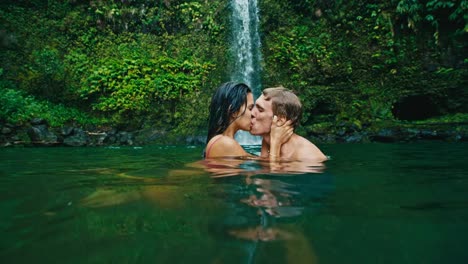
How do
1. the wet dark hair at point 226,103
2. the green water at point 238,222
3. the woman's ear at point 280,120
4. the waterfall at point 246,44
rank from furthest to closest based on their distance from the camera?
1. the waterfall at point 246,44
2. the wet dark hair at point 226,103
3. the woman's ear at point 280,120
4. the green water at point 238,222

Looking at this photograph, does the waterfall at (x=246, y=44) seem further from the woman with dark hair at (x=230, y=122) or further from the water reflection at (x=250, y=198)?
the water reflection at (x=250, y=198)

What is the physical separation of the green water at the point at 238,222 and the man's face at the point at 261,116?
1.21 metres

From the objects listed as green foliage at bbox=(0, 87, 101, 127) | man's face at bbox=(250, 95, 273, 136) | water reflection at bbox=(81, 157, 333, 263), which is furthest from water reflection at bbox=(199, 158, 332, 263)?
green foliage at bbox=(0, 87, 101, 127)

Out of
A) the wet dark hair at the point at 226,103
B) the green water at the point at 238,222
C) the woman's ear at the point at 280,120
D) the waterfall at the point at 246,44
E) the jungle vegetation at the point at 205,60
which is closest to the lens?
the green water at the point at 238,222

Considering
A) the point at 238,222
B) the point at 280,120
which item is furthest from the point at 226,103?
the point at 238,222

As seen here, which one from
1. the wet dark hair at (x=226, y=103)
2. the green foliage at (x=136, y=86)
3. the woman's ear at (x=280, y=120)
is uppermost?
the green foliage at (x=136, y=86)

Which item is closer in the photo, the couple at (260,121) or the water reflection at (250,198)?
the water reflection at (250,198)

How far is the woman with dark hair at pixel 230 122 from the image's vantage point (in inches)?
129

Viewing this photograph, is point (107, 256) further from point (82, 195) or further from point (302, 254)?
point (82, 195)

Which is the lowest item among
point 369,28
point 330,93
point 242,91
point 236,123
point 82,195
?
point 82,195

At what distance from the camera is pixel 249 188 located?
6.17 ft

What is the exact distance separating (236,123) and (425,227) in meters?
2.44

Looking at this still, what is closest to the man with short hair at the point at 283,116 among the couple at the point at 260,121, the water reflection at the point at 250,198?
the couple at the point at 260,121

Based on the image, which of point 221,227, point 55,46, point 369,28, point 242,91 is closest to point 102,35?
point 55,46
